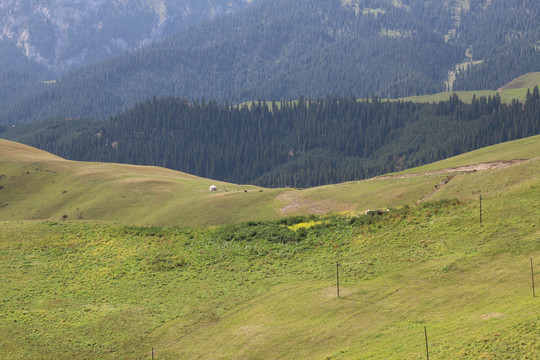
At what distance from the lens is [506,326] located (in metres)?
42.3

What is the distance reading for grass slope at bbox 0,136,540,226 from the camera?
122500mm

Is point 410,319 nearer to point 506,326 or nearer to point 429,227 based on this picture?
point 506,326

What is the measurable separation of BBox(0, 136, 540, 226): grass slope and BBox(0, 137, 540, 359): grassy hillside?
35588mm

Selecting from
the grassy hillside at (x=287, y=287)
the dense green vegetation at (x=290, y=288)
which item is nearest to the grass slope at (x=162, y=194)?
the grassy hillside at (x=287, y=287)

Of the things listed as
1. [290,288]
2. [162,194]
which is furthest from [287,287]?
[162,194]

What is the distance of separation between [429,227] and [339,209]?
50.2m

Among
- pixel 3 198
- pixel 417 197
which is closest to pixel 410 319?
pixel 417 197

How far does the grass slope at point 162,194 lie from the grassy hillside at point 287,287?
3559cm

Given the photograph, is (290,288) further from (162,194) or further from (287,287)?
(162,194)

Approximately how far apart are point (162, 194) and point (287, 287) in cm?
9499

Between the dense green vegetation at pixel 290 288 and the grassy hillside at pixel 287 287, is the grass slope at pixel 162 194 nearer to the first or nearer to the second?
the grassy hillside at pixel 287 287

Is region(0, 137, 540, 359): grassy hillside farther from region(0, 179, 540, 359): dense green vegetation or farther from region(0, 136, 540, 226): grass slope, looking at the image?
region(0, 136, 540, 226): grass slope

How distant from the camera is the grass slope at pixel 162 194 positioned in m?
122

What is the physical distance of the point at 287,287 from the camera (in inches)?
2435
